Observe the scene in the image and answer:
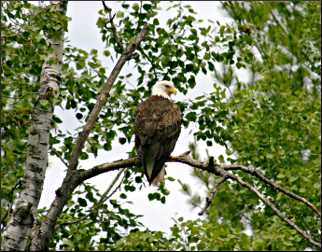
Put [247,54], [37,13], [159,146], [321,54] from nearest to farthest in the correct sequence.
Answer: [37,13]
[159,146]
[247,54]
[321,54]

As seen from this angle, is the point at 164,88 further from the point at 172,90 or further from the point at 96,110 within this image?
the point at 96,110

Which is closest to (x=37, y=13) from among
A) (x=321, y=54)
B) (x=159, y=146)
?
(x=159, y=146)

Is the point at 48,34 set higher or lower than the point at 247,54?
lower

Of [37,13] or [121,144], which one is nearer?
[37,13]

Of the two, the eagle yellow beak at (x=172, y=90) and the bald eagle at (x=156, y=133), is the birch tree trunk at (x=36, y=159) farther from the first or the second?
the eagle yellow beak at (x=172, y=90)

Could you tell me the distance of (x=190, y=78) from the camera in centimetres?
959

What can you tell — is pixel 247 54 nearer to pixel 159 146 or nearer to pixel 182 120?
pixel 182 120

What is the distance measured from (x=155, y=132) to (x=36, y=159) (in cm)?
180

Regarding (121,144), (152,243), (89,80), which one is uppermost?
(89,80)

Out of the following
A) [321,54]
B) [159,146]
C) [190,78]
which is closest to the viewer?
[159,146]

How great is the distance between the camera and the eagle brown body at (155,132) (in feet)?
25.6

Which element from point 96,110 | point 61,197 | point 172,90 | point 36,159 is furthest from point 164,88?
point 61,197

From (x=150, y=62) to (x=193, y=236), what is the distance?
6.64 ft

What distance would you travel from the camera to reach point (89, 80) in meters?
9.12
